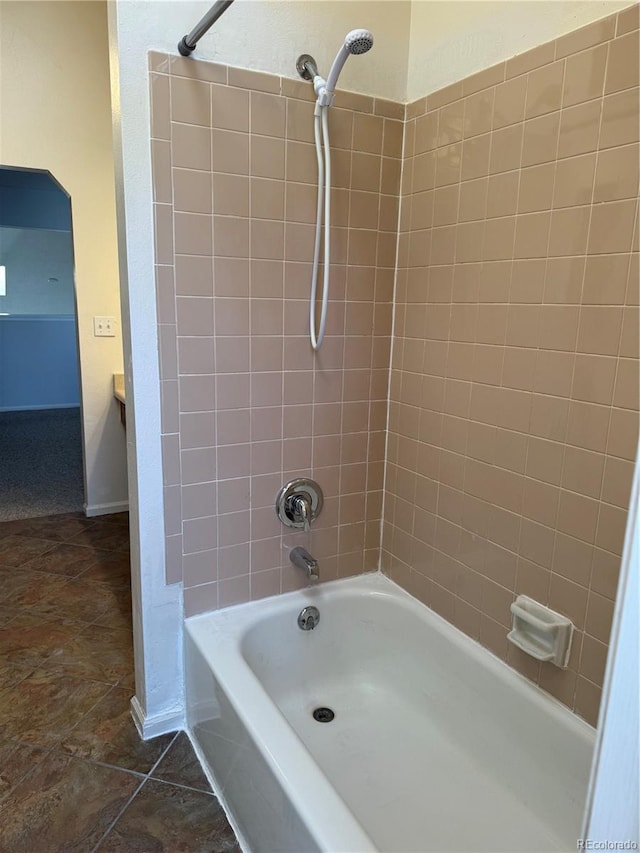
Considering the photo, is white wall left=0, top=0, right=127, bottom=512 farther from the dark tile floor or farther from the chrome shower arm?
the chrome shower arm

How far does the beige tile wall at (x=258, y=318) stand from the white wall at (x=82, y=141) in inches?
73.5

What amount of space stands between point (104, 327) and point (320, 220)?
2014 mm

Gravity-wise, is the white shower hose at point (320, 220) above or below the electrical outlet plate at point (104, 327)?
above

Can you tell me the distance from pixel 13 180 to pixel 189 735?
19.6 feet

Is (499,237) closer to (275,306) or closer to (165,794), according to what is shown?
(275,306)

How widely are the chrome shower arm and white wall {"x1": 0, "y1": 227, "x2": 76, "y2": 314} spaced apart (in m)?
5.76

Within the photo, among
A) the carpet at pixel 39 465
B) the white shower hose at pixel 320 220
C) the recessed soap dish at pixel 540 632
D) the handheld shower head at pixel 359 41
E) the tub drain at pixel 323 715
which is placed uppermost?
the handheld shower head at pixel 359 41

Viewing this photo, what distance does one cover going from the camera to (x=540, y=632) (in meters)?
1.41

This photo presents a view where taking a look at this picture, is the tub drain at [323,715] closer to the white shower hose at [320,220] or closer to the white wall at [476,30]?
the white shower hose at [320,220]

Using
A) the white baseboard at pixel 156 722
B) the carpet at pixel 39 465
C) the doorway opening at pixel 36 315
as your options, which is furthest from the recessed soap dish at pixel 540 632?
the doorway opening at pixel 36 315

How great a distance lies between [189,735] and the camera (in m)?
1.76

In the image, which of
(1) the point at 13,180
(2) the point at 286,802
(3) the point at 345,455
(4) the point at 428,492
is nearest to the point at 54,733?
(2) the point at 286,802

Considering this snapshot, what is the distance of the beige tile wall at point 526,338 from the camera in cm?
120

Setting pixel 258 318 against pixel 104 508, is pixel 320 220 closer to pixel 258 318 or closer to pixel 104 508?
pixel 258 318
